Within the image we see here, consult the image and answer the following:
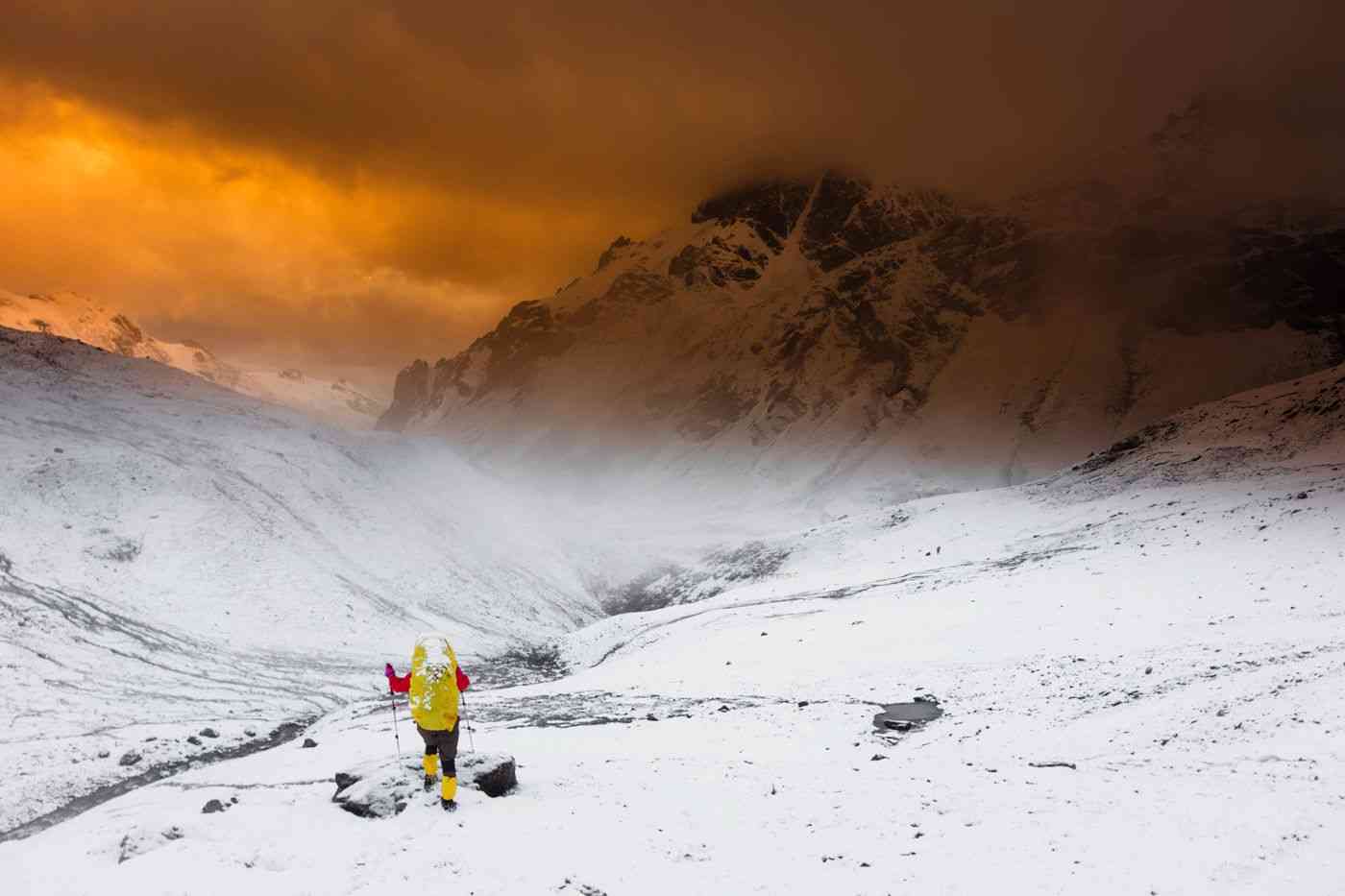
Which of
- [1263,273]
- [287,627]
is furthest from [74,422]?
[1263,273]

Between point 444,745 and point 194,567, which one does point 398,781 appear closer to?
point 444,745

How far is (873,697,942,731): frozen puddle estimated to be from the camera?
1788 cm

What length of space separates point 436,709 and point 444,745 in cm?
67

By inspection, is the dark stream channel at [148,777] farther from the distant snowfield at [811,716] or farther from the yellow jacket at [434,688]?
the yellow jacket at [434,688]

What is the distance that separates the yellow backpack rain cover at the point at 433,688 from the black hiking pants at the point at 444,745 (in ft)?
0.32

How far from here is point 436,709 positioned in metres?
13.1

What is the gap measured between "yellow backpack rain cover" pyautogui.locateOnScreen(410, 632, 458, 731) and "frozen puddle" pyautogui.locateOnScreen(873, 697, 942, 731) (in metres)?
10.2

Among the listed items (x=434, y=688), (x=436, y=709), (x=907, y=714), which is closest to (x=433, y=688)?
(x=434, y=688)

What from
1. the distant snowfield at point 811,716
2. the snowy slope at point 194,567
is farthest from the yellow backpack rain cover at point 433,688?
the snowy slope at point 194,567

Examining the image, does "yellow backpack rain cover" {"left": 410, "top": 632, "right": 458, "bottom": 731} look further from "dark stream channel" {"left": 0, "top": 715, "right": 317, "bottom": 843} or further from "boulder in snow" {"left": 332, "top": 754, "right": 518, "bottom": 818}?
"dark stream channel" {"left": 0, "top": 715, "right": 317, "bottom": 843}

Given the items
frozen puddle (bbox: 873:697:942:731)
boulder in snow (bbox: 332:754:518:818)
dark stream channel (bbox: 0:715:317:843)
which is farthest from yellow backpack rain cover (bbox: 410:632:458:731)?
dark stream channel (bbox: 0:715:317:843)

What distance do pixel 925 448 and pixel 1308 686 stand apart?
170m

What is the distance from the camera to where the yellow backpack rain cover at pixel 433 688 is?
13.0m

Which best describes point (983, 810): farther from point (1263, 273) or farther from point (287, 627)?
point (1263, 273)
